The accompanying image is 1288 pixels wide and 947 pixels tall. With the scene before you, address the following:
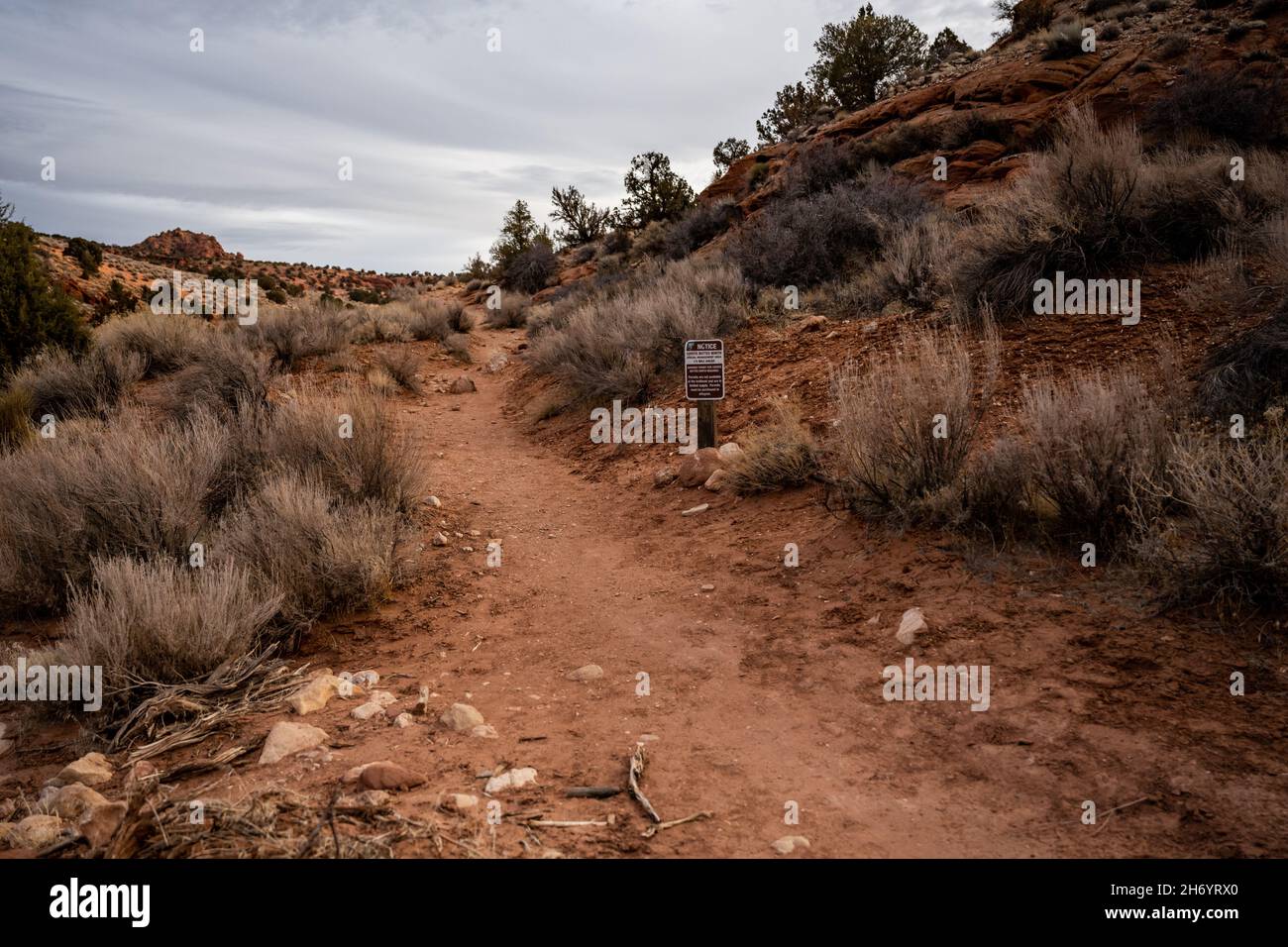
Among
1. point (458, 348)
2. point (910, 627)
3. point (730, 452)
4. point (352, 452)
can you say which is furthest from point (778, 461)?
point (458, 348)

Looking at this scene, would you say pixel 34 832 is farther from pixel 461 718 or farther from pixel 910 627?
pixel 910 627

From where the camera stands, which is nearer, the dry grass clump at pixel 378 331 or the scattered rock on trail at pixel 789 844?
the scattered rock on trail at pixel 789 844

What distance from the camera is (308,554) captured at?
14.6ft

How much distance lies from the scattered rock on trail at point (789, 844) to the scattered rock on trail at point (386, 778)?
1302 mm

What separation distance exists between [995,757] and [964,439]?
8.03ft

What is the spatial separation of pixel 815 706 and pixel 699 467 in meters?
3.59

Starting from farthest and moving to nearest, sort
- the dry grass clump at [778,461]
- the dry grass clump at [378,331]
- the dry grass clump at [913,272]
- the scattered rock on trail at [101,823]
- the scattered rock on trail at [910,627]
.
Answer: the dry grass clump at [378,331] < the dry grass clump at [913,272] < the dry grass clump at [778,461] < the scattered rock on trail at [910,627] < the scattered rock on trail at [101,823]

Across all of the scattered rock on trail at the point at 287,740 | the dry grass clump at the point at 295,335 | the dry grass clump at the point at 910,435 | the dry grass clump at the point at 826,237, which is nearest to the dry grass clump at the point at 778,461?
the dry grass clump at the point at 910,435

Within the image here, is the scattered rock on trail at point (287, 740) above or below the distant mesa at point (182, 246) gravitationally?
below

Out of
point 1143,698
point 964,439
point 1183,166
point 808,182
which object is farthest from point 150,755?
point 808,182

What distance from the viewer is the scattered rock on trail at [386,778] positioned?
2535 millimetres

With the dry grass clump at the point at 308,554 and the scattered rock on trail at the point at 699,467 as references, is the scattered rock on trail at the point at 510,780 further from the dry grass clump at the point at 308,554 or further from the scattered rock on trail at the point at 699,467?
the scattered rock on trail at the point at 699,467

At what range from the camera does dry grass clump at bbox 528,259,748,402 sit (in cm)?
943
